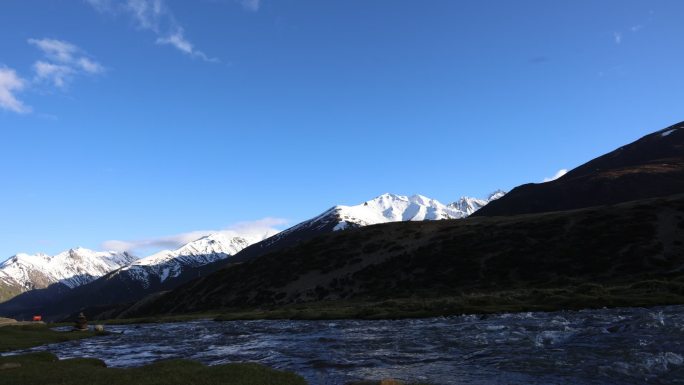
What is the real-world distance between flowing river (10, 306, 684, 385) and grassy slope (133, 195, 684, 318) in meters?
11.6

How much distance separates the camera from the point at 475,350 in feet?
87.7

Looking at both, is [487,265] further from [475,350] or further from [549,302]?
[475,350]

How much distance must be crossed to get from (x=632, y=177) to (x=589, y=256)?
446 ft

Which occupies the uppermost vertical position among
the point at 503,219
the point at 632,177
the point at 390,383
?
the point at 632,177

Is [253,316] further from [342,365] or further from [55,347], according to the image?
[342,365]

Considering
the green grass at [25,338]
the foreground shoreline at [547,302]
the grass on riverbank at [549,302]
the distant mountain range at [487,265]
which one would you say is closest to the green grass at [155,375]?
the green grass at [25,338]

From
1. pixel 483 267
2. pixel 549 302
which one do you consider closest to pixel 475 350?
pixel 549 302

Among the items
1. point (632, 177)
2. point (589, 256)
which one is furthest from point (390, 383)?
point (632, 177)

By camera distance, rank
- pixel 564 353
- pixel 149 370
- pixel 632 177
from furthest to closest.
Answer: pixel 632 177 < pixel 564 353 < pixel 149 370

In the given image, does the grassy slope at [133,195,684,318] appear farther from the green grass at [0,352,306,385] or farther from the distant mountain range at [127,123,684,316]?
the green grass at [0,352,306,385]

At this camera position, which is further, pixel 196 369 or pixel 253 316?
pixel 253 316

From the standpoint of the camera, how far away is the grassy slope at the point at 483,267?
5462 centimetres

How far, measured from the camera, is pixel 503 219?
4392 inches

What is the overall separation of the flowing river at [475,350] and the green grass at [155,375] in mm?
2520
